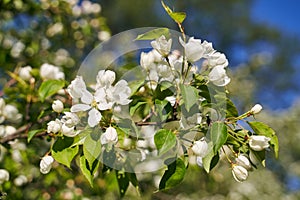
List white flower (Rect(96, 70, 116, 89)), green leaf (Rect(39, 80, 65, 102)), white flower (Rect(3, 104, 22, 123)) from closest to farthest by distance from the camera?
1. white flower (Rect(96, 70, 116, 89))
2. green leaf (Rect(39, 80, 65, 102))
3. white flower (Rect(3, 104, 22, 123))

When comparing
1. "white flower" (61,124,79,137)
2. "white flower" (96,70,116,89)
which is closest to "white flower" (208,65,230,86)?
"white flower" (96,70,116,89)

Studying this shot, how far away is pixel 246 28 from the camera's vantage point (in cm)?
1100

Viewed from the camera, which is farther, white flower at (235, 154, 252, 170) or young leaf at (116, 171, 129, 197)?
young leaf at (116, 171, 129, 197)

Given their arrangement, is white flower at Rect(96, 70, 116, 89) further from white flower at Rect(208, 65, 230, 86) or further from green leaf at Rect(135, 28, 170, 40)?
white flower at Rect(208, 65, 230, 86)

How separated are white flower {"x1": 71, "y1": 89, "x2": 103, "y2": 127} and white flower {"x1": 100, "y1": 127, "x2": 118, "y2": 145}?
3cm

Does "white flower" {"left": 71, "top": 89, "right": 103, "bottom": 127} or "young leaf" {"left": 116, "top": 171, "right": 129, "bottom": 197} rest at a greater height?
"white flower" {"left": 71, "top": 89, "right": 103, "bottom": 127}

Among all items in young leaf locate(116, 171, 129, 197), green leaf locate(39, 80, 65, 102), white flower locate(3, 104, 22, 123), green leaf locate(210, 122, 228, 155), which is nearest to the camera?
green leaf locate(210, 122, 228, 155)

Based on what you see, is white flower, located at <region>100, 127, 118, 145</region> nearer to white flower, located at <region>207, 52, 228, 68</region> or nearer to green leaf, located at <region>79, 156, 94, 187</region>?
green leaf, located at <region>79, 156, 94, 187</region>

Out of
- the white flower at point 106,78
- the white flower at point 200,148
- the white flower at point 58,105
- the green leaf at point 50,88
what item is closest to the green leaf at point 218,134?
the white flower at point 200,148

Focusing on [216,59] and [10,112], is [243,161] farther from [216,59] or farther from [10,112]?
[10,112]

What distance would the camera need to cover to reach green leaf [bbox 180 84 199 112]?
89cm

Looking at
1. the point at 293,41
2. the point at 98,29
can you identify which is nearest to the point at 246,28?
the point at 293,41

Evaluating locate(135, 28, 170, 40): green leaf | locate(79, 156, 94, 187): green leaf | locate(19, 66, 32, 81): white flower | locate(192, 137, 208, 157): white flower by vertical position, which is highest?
locate(135, 28, 170, 40): green leaf

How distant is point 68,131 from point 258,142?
0.41 meters
